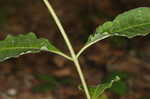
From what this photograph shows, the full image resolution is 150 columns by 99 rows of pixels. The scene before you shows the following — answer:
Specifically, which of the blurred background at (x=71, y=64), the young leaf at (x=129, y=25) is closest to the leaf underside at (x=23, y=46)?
the young leaf at (x=129, y=25)

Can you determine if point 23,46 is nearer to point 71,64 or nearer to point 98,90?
point 98,90

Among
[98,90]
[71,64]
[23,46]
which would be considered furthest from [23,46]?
[71,64]

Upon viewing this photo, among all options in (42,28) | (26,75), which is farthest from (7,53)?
(42,28)

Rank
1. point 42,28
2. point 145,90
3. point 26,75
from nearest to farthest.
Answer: point 145,90, point 26,75, point 42,28

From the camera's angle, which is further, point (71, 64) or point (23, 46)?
point (71, 64)

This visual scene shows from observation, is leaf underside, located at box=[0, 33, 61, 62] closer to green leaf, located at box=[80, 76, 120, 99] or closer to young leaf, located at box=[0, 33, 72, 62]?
young leaf, located at box=[0, 33, 72, 62]

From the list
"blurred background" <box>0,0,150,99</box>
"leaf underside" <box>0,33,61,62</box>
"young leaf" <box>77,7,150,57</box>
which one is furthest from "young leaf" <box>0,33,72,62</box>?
"blurred background" <box>0,0,150,99</box>

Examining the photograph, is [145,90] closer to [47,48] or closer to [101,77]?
[101,77]
